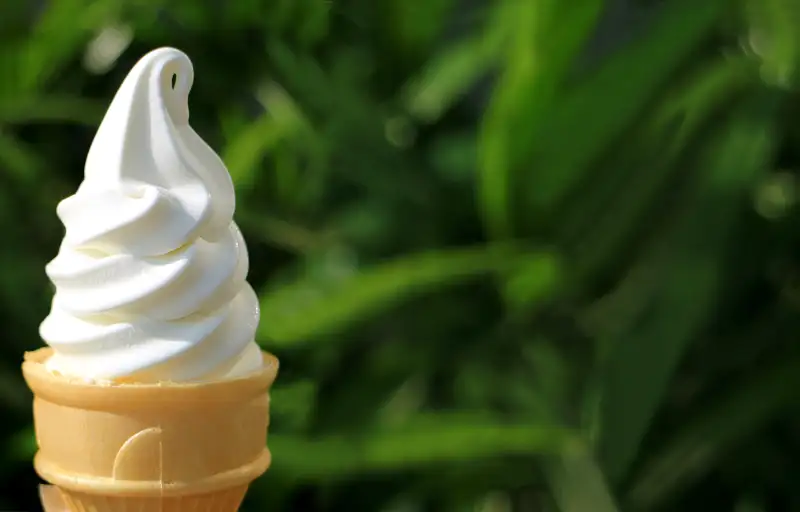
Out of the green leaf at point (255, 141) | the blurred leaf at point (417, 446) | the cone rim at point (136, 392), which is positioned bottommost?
the blurred leaf at point (417, 446)

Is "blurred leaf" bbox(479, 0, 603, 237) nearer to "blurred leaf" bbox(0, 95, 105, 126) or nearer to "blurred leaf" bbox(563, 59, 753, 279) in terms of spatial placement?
"blurred leaf" bbox(563, 59, 753, 279)

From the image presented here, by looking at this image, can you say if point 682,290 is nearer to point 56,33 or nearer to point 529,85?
point 529,85

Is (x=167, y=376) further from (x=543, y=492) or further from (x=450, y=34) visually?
(x=450, y=34)

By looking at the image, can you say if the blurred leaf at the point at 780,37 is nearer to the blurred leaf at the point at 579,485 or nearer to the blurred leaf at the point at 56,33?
A: the blurred leaf at the point at 579,485

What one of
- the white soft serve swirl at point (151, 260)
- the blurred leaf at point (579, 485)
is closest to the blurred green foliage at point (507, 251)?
the blurred leaf at point (579, 485)

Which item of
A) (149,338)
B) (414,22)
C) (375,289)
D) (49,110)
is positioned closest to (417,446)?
(375,289)

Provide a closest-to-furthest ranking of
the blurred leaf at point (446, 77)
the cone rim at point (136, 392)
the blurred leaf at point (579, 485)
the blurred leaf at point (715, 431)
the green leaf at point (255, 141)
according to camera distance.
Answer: the cone rim at point (136, 392)
the blurred leaf at point (579, 485)
the blurred leaf at point (715, 431)
the green leaf at point (255, 141)
the blurred leaf at point (446, 77)

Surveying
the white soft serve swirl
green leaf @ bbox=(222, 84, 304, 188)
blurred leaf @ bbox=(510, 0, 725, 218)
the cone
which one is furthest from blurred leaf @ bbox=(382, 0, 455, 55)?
the cone
